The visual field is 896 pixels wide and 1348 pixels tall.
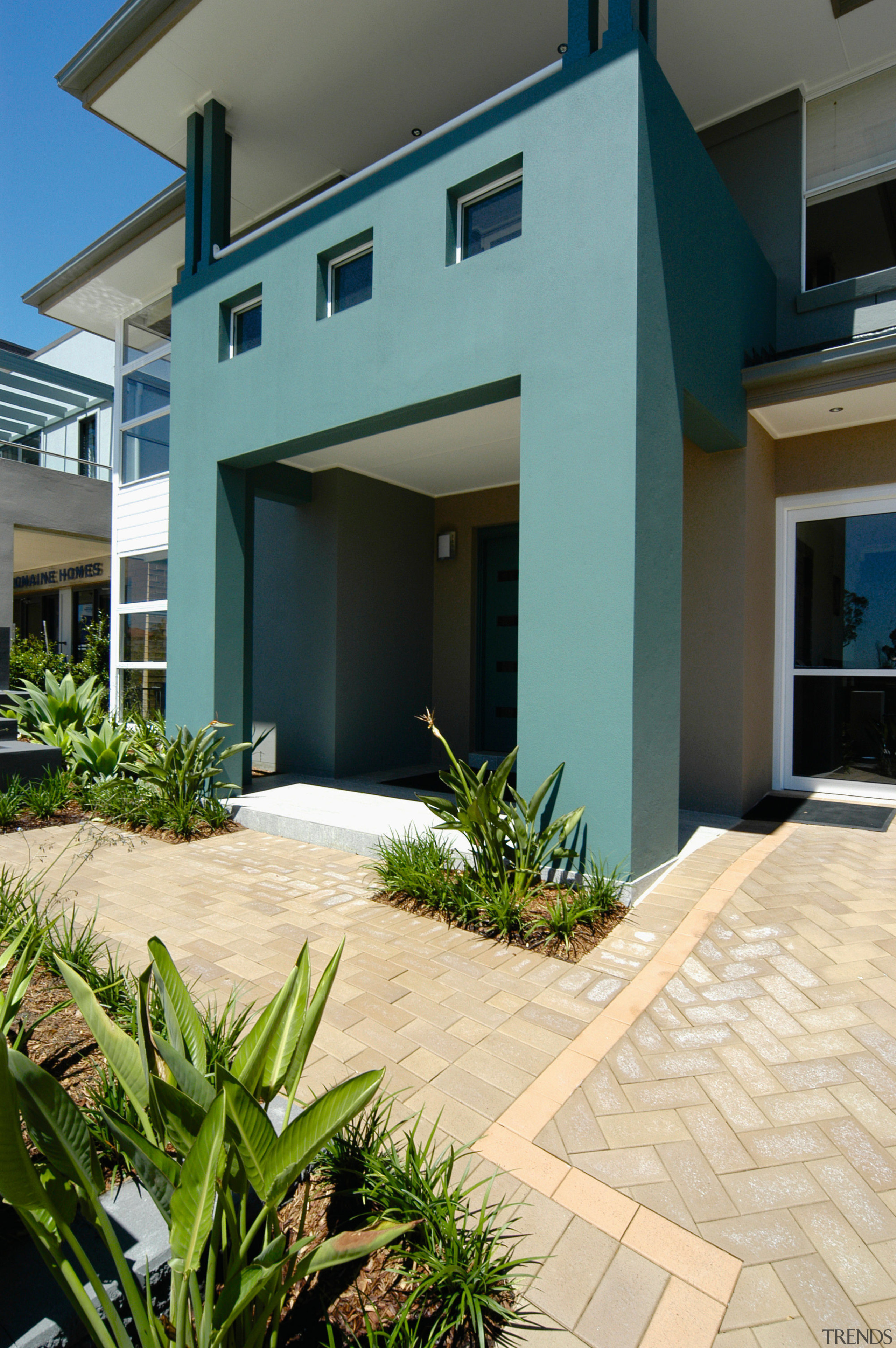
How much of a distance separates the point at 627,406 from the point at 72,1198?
4185 mm

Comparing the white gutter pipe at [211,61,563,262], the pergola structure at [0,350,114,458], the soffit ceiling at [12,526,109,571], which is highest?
the pergola structure at [0,350,114,458]

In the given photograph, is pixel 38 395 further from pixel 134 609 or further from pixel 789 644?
pixel 789 644

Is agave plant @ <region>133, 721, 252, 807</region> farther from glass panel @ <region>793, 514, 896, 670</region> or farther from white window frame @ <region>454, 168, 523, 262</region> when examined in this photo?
glass panel @ <region>793, 514, 896, 670</region>

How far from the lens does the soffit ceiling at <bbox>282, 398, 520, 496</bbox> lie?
6148mm

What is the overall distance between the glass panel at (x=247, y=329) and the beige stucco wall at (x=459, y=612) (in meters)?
2.87

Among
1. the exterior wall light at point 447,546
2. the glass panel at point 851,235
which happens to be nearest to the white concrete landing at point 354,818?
the exterior wall light at point 447,546

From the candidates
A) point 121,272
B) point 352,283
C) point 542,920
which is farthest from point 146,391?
point 542,920

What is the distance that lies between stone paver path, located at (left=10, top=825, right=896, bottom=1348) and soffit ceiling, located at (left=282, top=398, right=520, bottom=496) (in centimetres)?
386

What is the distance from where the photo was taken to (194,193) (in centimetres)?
752

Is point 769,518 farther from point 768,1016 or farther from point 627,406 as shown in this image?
point 768,1016

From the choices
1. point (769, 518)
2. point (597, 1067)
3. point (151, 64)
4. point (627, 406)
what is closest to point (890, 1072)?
point (597, 1067)

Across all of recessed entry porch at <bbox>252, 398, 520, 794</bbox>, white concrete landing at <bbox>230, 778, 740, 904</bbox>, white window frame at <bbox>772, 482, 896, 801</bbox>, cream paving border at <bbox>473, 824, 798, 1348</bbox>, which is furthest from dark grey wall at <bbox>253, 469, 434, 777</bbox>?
Result: cream paving border at <bbox>473, 824, 798, 1348</bbox>

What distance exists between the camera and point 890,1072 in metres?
2.53

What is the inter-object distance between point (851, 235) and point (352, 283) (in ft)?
15.1
